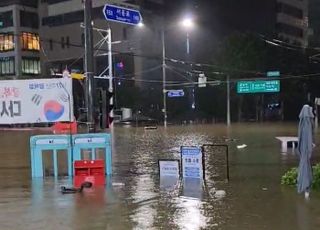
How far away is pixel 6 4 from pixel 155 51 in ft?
95.0

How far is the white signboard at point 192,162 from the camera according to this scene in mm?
14305

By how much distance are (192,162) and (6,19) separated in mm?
85618

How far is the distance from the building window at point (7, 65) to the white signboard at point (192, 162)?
8228cm

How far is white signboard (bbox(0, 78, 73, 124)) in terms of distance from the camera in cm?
1574

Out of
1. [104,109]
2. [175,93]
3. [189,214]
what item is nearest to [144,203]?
[189,214]

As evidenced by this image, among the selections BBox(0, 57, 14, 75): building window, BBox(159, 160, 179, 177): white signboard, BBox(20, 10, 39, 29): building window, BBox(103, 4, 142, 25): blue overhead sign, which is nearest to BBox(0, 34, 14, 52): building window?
BBox(0, 57, 14, 75): building window

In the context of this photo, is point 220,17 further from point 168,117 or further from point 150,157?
point 150,157

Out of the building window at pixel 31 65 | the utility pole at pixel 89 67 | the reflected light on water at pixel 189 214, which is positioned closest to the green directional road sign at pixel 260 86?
the building window at pixel 31 65

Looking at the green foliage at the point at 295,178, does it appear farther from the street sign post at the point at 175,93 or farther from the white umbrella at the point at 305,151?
the street sign post at the point at 175,93

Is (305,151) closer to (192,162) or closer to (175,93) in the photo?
(192,162)

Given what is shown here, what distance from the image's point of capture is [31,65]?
9494 centimetres

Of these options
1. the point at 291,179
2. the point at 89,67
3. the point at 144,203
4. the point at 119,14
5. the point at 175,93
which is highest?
the point at 119,14

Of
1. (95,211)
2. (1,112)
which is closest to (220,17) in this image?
(1,112)

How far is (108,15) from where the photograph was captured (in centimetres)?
1980
